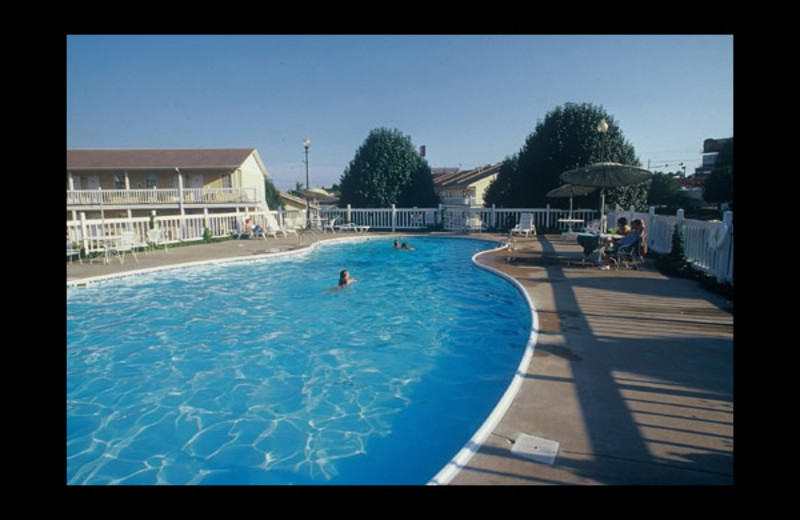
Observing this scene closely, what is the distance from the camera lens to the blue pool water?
13.6ft

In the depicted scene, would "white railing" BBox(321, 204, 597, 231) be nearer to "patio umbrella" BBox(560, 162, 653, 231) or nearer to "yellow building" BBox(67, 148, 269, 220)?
"yellow building" BBox(67, 148, 269, 220)

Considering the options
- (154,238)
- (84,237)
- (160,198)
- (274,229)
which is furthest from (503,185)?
(160,198)

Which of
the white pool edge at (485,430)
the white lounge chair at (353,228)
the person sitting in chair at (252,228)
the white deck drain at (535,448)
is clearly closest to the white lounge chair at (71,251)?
the person sitting in chair at (252,228)

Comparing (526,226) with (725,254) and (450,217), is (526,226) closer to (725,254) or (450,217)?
(450,217)

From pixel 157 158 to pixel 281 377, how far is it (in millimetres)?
30688

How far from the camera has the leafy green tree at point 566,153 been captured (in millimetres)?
21142

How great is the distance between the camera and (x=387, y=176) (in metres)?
27.9

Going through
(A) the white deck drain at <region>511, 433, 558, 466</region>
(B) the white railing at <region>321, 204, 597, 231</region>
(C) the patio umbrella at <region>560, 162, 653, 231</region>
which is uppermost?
(C) the patio umbrella at <region>560, 162, 653, 231</region>

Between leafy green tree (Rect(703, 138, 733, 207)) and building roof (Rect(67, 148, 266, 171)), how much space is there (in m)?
40.0

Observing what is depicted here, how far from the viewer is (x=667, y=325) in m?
5.73

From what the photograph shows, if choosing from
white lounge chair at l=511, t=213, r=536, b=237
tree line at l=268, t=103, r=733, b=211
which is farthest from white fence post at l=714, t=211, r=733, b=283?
white lounge chair at l=511, t=213, r=536, b=237
